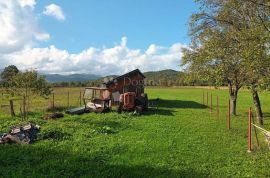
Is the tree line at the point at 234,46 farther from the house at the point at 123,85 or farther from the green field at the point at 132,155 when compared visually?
the house at the point at 123,85

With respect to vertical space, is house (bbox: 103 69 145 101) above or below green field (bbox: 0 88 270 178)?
above

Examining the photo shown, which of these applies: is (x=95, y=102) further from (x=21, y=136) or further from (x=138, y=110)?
(x=21, y=136)

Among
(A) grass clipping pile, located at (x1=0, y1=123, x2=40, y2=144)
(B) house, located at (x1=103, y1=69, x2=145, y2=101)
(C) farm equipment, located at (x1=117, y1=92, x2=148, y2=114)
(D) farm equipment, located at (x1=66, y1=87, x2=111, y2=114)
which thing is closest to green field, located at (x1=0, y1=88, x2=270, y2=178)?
(A) grass clipping pile, located at (x1=0, y1=123, x2=40, y2=144)

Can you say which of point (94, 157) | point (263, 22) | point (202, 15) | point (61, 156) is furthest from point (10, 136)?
point (202, 15)

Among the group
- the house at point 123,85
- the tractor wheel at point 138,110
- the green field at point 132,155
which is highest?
the house at point 123,85

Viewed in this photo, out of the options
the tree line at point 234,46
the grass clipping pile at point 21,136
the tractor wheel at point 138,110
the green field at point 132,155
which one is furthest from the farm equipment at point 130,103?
the grass clipping pile at point 21,136

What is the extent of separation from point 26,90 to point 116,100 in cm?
1397

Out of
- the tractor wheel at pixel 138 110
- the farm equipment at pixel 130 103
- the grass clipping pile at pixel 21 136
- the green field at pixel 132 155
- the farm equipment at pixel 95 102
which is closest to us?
the green field at pixel 132 155

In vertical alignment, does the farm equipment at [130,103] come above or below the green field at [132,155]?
above

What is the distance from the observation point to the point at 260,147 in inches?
547

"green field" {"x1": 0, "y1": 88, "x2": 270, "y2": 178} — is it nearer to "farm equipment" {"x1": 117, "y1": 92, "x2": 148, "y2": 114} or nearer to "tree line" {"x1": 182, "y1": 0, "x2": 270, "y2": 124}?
"tree line" {"x1": 182, "y1": 0, "x2": 270, "y2": 124}

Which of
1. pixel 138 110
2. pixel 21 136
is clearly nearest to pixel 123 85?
pixel 138 110

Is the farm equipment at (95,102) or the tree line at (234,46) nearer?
the tree line at (234,46)

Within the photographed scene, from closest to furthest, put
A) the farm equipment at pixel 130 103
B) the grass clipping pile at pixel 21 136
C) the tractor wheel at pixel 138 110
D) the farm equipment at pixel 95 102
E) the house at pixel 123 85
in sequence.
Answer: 1. the grass clipping pile at pixel 21 136
2. the tractor wheel at pixel 138 110
3. the farm equipment at pixel 95 102
4. the farm equipment at pixel 130 103
5. the house at pixel 123 85
